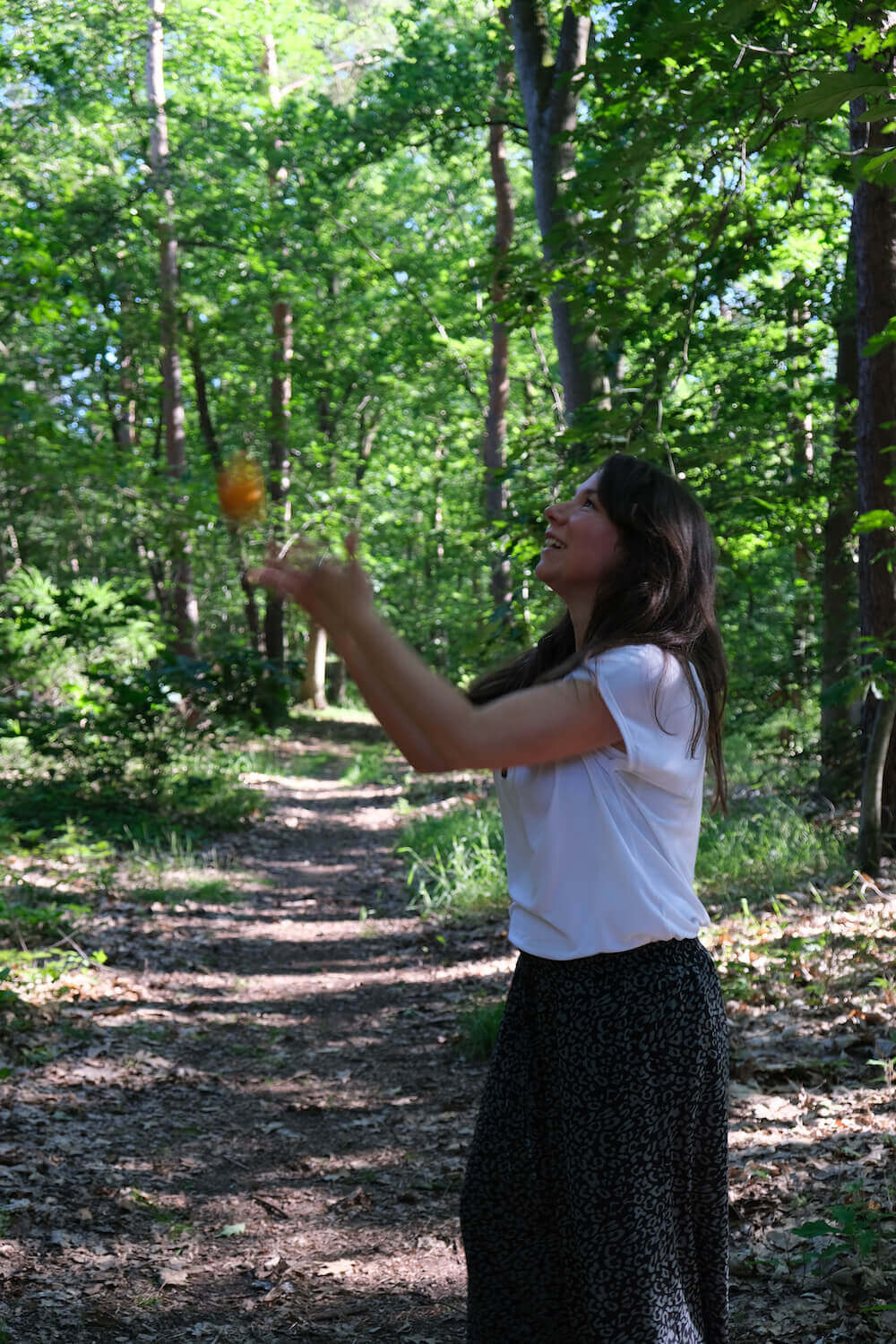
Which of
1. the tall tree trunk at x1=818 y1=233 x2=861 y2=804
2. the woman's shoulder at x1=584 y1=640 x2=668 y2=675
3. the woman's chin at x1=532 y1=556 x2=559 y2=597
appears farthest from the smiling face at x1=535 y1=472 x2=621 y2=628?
the tall tree trunk at x1=818 y1=233 x2=861 y2=804

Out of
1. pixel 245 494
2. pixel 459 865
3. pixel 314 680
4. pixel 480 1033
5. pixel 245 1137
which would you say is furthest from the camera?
pixel 314 680

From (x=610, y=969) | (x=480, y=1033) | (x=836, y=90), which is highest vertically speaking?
(x=836, y=90)

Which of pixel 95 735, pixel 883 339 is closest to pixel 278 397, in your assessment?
pixel 95 735

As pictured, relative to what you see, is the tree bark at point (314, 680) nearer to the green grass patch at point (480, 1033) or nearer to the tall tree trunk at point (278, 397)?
the tall tree trunk at point (278, 397)

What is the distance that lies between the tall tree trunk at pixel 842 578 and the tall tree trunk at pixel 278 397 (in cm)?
981

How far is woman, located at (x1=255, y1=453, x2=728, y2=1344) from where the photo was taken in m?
1.88

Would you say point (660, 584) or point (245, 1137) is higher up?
point (660, 584)

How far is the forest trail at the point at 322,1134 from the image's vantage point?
3328 millimetres

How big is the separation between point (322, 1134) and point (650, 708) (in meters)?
3.63

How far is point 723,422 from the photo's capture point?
824cm

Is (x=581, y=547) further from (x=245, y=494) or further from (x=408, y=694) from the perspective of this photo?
(x=245, y=494)

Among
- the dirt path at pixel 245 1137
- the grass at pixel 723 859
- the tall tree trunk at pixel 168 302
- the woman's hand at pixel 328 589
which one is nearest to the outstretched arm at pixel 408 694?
the woman's hand at pixel 328 589

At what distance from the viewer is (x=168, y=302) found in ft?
51.0

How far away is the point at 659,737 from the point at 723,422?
6.87 meters
